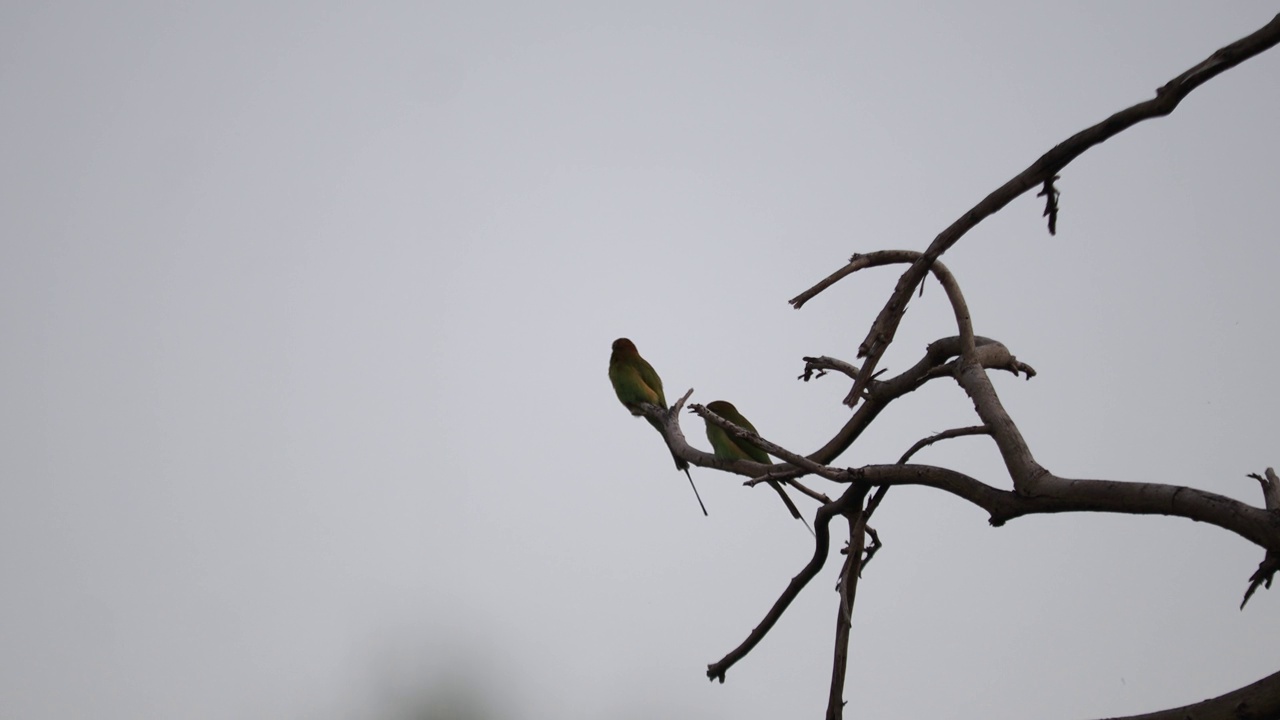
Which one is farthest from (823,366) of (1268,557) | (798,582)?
(1268,557)

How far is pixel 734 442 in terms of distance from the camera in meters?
4.21

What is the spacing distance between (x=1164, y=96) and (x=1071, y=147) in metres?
0.21

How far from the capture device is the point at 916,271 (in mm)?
2568

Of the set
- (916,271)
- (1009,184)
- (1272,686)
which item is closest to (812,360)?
(916,271)

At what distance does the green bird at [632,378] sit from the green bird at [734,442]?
39cm

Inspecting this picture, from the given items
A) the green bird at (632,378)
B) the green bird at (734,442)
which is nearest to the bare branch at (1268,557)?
the green bird at (734,442)

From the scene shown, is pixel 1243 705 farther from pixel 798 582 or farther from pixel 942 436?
pixel 798 582

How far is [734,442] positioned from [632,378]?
92cm

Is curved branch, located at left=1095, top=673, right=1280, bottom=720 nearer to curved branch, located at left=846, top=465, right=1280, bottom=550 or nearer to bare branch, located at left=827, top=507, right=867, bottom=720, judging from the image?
curved branch, located at left=846, top=465, right=1280, bottom=550

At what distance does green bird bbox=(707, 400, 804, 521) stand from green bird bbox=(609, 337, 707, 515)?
1.29 ft

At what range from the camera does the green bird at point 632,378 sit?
16.1 feet

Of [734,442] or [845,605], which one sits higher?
[734,442]

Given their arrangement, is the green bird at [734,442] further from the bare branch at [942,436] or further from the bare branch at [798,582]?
the bare branch at [942,436]

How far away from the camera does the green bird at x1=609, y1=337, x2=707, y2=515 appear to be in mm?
4914
